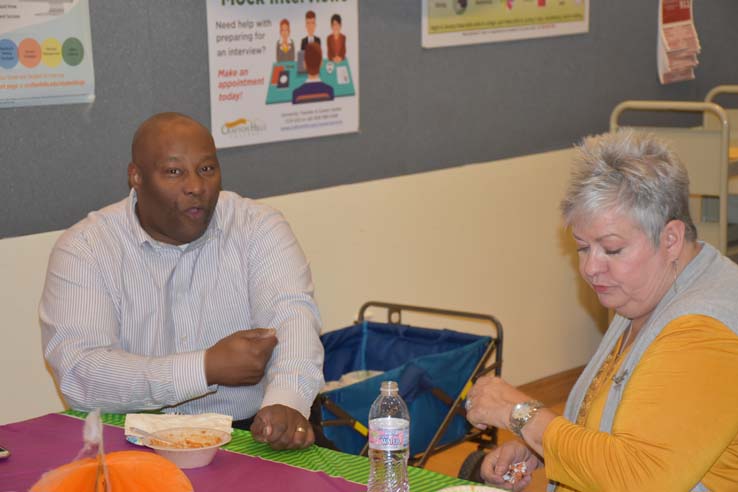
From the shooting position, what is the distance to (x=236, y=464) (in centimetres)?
206

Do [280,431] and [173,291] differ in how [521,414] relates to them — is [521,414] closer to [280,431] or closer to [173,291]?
[280,431]

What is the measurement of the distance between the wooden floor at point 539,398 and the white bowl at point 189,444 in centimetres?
213

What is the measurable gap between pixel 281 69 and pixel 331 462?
1.94m

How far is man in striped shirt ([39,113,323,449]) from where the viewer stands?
2.50 metres

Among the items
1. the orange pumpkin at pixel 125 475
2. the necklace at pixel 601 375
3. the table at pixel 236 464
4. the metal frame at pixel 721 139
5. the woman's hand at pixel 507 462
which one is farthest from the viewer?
the metal frame at pixel 721 139

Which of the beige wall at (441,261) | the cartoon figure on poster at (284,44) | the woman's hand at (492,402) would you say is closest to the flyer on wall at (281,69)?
the cartoon figure on poster at (284,44)

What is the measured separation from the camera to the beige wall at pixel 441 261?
318cm

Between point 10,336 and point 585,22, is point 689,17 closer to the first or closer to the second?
point 585,22

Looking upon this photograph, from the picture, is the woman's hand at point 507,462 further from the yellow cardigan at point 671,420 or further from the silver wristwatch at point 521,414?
the yellow cardigan at point 671,420

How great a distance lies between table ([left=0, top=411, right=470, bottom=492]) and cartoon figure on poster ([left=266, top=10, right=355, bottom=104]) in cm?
172

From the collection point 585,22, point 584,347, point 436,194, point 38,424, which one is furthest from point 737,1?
point 38,424

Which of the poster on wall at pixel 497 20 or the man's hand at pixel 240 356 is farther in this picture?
the poster on wall at pixel 497 20

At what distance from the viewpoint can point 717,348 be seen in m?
1.85

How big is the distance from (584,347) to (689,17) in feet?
5.95
